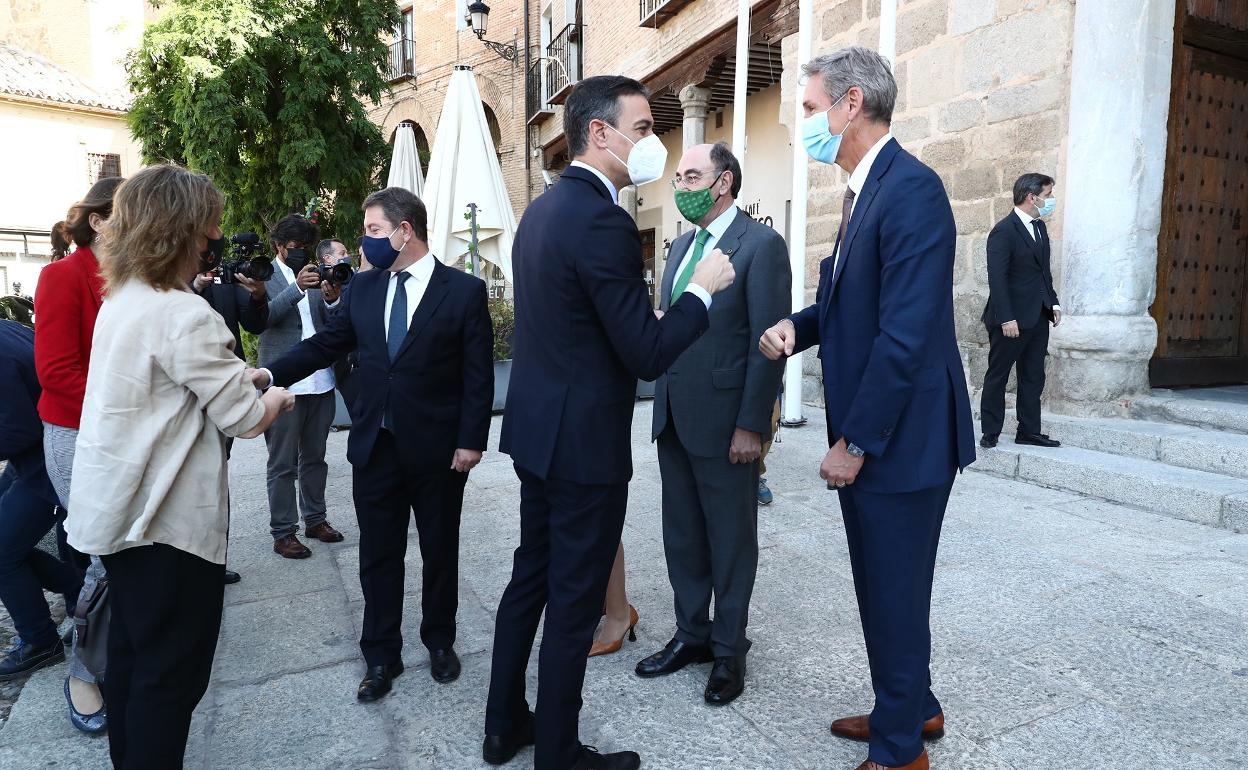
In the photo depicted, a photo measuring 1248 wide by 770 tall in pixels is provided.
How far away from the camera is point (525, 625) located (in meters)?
2.38

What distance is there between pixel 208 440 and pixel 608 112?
137 cm

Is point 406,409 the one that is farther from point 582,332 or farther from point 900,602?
point 900,602

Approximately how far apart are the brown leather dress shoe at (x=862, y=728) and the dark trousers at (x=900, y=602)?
22cm

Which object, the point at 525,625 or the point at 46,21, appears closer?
the point at 525,625

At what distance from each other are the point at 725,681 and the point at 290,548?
269cm

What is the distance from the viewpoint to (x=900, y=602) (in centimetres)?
219

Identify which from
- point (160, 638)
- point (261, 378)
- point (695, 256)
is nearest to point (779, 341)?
point (695, 256)

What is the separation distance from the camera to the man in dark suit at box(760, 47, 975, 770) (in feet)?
6.69

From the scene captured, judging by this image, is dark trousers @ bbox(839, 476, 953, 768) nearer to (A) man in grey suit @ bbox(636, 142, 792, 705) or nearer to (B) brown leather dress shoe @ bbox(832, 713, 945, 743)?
(B) brown leather dress shoe @ bbox(832, 713, 945, 743)

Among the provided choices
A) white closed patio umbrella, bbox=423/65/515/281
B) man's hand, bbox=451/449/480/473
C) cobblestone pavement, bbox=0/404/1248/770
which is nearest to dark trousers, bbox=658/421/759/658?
cobblestone pavement, bbox=0/404/1248/770

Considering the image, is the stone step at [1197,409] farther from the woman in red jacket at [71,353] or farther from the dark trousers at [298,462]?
the woman in red jacket at [71,353]

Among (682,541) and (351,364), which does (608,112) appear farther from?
(351,364)

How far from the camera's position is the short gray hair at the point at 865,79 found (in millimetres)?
2191

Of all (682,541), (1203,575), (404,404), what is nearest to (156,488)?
(404,404)
